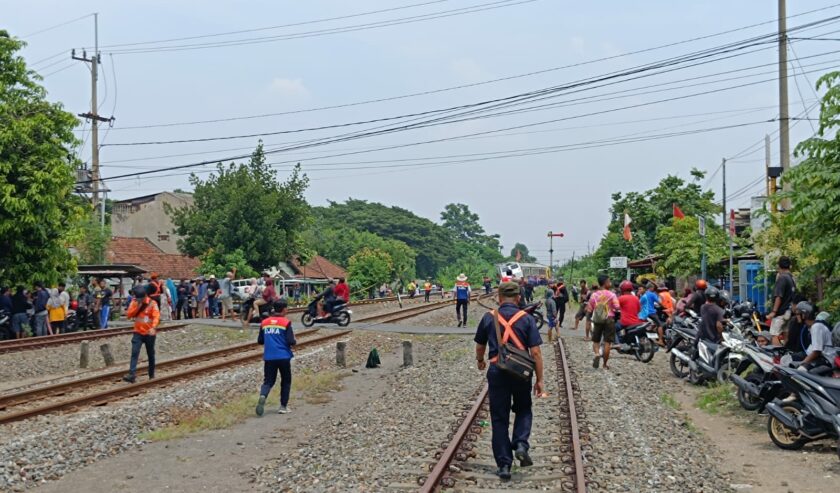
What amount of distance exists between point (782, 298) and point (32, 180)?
71.2 ft

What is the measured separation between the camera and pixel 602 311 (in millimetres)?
17172

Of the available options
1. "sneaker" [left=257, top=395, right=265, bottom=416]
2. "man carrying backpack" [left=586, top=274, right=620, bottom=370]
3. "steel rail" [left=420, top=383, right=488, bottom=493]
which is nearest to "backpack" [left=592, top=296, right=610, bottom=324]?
"man carrying backpack" [left=586, top=274, right=620, bottom=370]

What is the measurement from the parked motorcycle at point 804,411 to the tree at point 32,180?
2231 cm

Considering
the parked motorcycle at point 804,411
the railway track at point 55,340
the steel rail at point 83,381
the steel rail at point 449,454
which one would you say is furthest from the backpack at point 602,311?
the railway track at point 55,340

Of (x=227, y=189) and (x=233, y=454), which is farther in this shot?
(x=227, y=189)

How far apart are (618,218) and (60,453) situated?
168ft

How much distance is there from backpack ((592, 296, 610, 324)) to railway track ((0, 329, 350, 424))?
305 inches

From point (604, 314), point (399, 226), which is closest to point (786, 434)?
point (604, 314)

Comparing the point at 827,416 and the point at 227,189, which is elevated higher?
the point at 227,189

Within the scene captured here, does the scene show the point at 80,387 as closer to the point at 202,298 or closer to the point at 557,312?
the point at 557,312

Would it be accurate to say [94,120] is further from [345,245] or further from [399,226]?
[399,226]

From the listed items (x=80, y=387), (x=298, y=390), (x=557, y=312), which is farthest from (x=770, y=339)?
(x=557, y=312)

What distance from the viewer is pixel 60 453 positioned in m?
10.1

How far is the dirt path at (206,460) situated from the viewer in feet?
28.4
